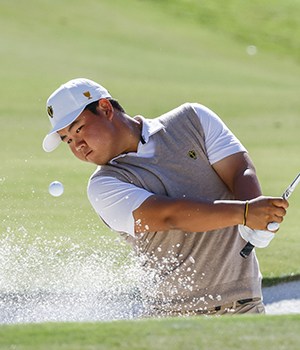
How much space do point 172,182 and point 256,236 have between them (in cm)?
44

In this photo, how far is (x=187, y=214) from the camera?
3.94 metres

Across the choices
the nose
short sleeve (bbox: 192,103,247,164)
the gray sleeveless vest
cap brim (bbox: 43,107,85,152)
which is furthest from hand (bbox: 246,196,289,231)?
cap brim (bbox: 43,107,85,152)

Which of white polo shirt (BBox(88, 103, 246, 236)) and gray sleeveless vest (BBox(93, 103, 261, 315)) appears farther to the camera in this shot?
gray sleeveless vest (BBox(93, 103, 261, 315))

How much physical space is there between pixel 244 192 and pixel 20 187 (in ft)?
14.8

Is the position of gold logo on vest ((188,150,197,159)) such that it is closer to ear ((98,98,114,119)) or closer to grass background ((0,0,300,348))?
ear ((98,98,114,119))

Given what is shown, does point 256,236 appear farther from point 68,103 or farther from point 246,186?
point 68,103

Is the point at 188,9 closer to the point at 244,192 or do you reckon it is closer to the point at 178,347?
the point at 244,192

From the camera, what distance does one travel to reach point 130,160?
13.8ft

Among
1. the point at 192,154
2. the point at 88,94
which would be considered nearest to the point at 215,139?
the point at 192,154

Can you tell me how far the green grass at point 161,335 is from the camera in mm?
2895

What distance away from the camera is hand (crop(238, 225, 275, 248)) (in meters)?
4.00

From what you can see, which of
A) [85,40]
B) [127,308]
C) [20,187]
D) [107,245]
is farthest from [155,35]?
[127,308]

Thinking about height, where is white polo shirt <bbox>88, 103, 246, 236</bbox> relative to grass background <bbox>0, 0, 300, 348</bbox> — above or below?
above

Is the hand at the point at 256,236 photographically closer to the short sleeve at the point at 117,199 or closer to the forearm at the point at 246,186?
the forearm at the point at 246,186
